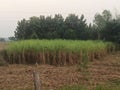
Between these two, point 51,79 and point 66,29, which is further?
point 66,29

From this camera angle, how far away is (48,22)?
29.2 metres

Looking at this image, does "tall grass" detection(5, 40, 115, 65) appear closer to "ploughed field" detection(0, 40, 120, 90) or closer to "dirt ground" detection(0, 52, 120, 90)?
"ploughed field" detection(0, 40, 120, 90)

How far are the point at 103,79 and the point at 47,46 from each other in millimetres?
5662

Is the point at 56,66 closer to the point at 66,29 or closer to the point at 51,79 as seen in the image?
the point at 51,79

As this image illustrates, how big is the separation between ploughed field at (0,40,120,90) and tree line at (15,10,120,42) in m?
5.64

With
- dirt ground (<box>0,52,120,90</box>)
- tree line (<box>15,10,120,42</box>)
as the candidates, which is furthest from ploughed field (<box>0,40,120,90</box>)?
tree line (<box>15,10,120,42</box>)

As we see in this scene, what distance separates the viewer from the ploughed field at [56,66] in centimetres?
1043

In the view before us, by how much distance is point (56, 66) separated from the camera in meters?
15.1

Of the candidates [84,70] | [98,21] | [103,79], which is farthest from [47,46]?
[98,21]

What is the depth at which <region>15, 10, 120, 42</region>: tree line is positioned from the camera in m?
25.7

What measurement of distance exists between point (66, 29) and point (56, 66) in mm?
12410

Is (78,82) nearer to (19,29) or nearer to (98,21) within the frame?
(19,29)

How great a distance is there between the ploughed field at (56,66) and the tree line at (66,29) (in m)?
5.64

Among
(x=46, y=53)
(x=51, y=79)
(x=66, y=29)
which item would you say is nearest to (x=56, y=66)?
(x=46, y=53)
